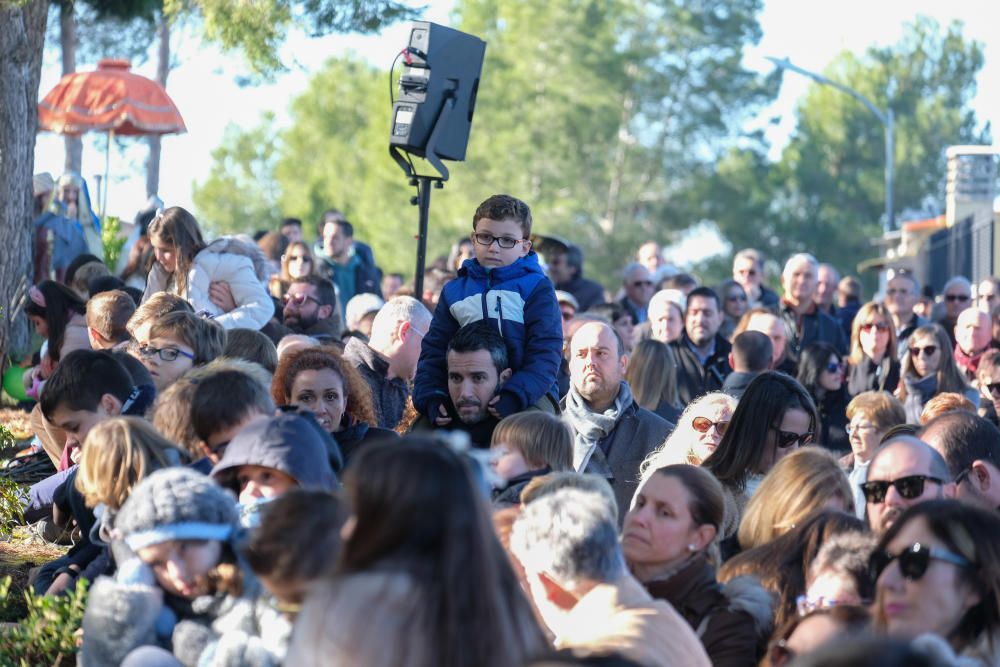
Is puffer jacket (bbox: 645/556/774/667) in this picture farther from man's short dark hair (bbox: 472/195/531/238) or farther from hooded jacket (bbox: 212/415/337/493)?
man's short dark hair (bbox: 472/195/531/238)

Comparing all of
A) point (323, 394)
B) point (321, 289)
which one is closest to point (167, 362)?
point (323, 394)

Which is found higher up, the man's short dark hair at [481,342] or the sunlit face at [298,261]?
the man's short dark hair at [481,342]

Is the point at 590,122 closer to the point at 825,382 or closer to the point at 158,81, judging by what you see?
the point at 158,81

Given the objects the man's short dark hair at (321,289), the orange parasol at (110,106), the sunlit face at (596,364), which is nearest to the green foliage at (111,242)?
the orange parasol at (110,106)

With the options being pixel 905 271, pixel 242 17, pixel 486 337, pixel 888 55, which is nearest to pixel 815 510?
pixel 486 337

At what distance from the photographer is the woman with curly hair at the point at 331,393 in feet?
22.3

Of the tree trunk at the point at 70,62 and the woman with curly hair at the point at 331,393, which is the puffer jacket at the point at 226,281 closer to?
the woman with curly hair at the point at 331,393

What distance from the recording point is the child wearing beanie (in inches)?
180

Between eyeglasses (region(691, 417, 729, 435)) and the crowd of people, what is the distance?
10 millimetres

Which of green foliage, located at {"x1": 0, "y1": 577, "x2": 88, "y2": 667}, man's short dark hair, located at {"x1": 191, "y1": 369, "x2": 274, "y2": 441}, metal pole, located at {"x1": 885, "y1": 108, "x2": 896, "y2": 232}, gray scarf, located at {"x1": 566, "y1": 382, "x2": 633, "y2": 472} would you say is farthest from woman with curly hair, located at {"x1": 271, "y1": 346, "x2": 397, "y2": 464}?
metal pole, located at {"x1": 885, "y1": 108, "x2": 896, "y2": 232}

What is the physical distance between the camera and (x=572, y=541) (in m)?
4.45

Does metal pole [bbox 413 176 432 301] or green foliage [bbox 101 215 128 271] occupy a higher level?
metal pole [bbox 413 176 432 301]

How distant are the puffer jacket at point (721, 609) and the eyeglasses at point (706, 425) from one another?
6.86ft

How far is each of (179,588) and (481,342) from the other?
2710 mm
